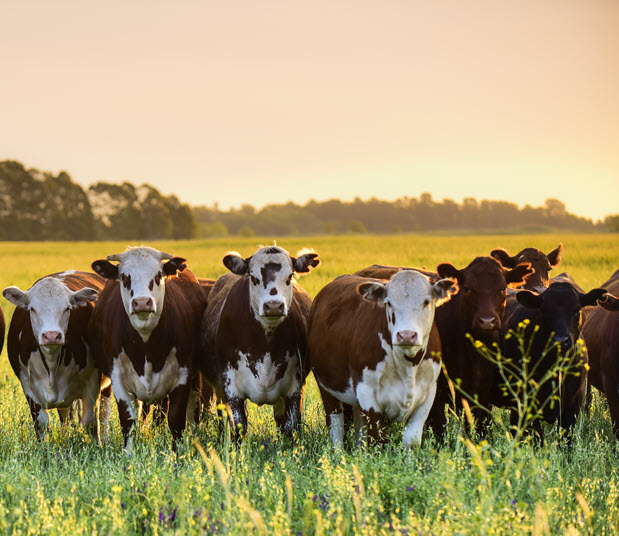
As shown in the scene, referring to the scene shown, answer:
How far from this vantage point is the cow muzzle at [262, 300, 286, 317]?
6.86m

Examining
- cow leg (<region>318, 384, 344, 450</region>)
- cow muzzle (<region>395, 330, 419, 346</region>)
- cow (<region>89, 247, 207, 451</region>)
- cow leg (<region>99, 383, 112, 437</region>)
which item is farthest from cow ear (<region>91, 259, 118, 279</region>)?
cow muzzle (<region>395, 330, 419, 346</region>)

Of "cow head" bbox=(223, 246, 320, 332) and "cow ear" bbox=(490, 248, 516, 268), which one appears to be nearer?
"cow head" bbox=(223, 246, 320, 332)

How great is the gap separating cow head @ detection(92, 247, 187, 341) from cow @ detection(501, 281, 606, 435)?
126 inches

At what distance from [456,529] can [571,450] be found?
10.2 feet

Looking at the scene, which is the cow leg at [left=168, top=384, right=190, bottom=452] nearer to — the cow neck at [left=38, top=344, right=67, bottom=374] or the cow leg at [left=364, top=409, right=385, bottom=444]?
the cow neck at [left=38, top=344, right=67, bottom=374]

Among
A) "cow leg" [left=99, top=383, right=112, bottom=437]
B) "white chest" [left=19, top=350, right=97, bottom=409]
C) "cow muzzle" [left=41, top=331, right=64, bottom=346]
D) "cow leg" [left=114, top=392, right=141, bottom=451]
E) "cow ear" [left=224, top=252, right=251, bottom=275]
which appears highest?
"cow ear" [left=224, top=252, right=251, bottom=275]

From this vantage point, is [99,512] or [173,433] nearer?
[99,512]

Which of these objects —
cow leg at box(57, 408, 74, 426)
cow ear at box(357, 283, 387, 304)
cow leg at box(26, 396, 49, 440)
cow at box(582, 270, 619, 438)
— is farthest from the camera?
cow leg at box(57, 408, 74, 426)

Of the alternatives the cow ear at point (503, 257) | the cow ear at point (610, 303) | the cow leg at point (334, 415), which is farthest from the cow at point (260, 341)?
the cow ear at point (610, 303)

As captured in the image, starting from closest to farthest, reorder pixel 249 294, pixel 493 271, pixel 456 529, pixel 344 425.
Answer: pixel 456 529 < pixel 493 271 < pixel 249 294 < pixel 344 425

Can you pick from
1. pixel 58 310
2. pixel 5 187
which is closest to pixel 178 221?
pixel 5 187

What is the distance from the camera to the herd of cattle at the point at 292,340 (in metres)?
6.57

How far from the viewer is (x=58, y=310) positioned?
7656 millimetres

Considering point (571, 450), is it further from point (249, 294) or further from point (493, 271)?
point (249, 294)
